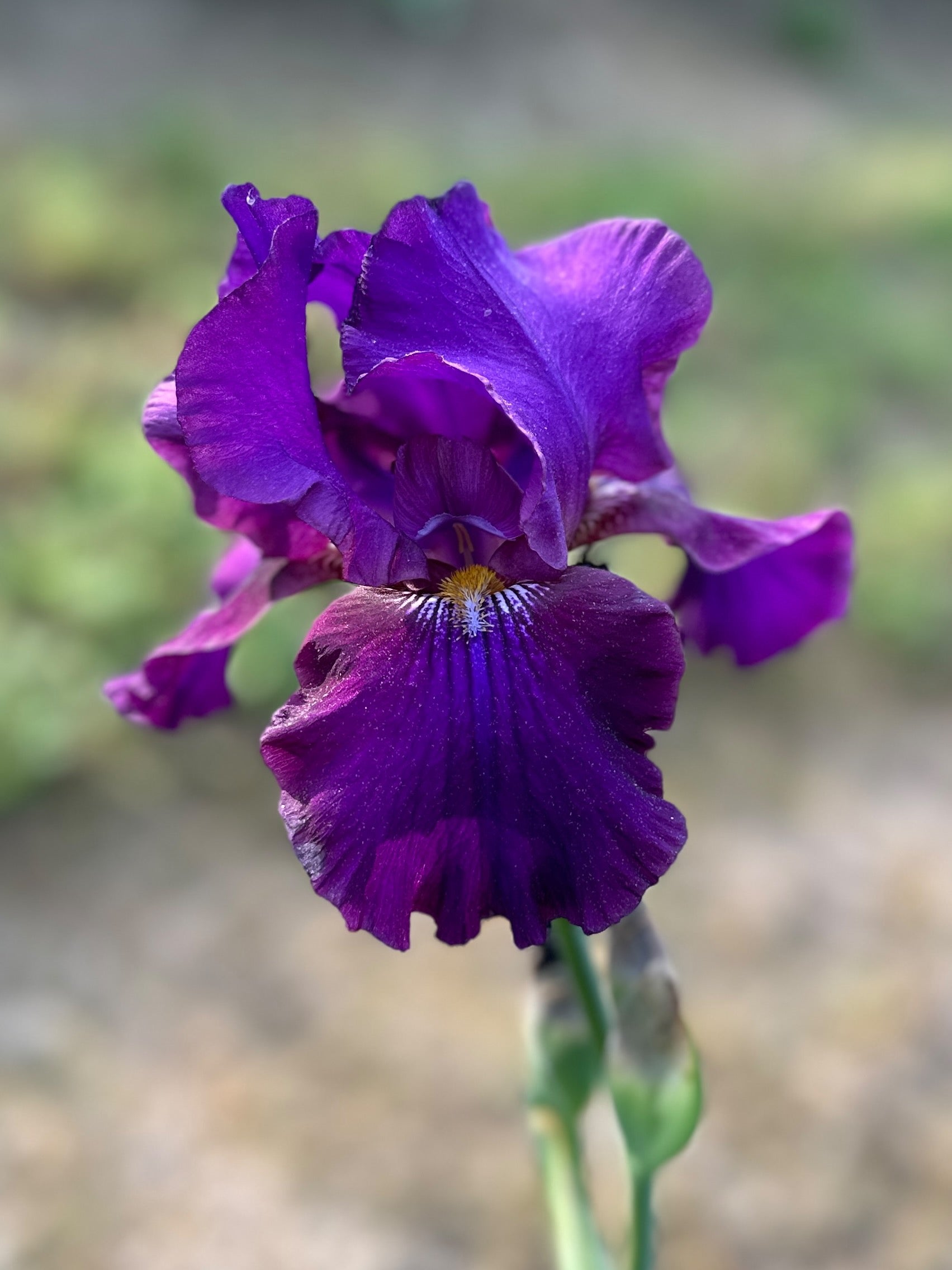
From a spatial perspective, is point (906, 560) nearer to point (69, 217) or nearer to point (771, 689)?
point (771, 689)

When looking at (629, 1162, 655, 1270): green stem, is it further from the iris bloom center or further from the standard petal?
the standard petal

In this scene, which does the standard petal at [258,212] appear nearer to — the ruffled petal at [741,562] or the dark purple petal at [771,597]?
the ruffled petal at [741,562]

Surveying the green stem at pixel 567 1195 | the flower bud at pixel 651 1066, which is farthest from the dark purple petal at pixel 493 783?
the green stem at pixel 567 1195

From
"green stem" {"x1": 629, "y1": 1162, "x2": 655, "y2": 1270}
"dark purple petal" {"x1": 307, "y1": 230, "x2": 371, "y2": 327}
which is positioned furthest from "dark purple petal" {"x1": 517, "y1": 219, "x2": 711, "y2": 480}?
"green stem" {"x1": 629, "y1": 1162, "x2": 655, "y2": 1270}

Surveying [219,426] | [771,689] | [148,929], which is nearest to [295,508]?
[219,426]

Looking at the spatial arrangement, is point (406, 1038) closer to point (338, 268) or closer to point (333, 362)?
point (338, 268)

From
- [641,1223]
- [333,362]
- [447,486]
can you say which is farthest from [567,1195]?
[333,362]
